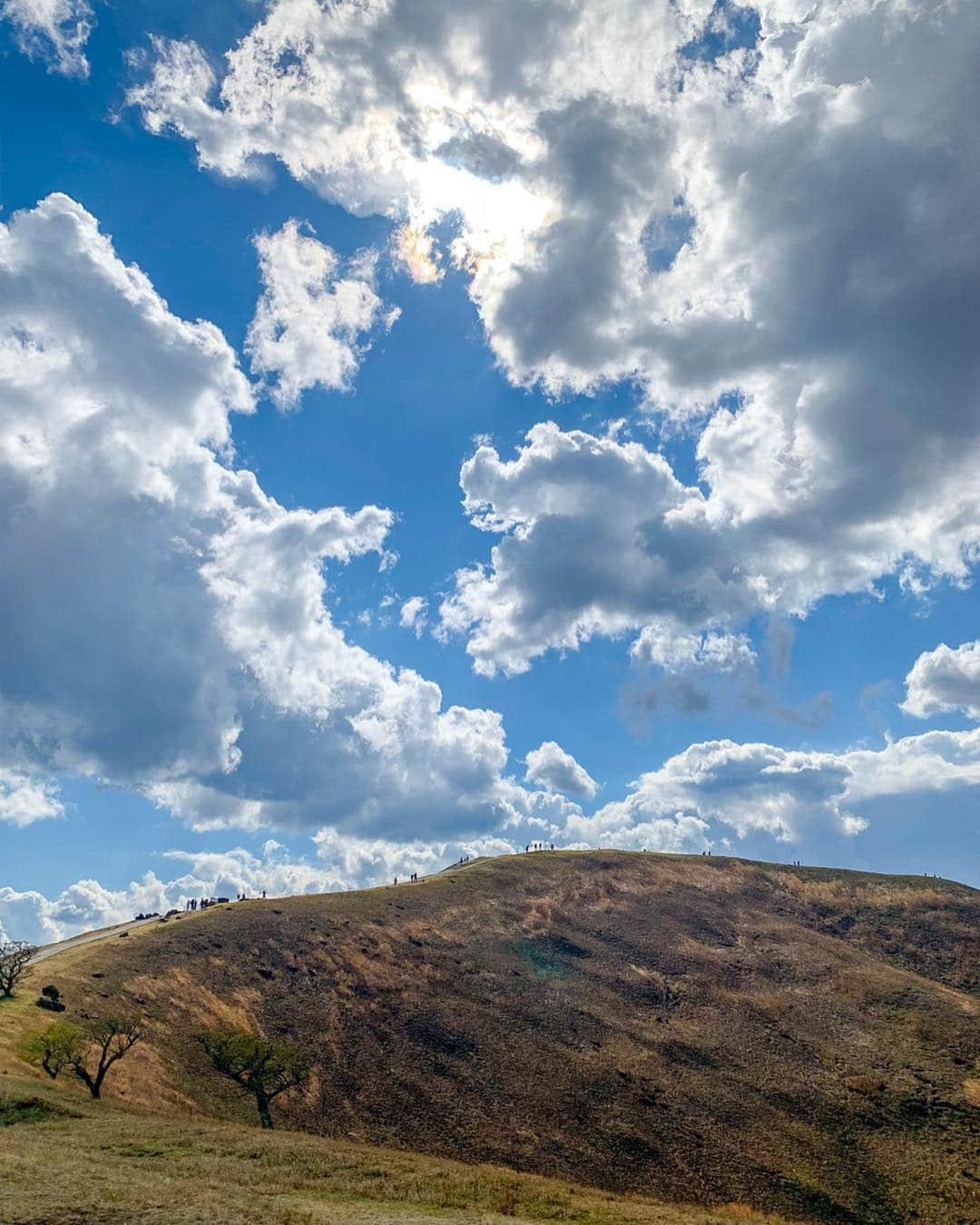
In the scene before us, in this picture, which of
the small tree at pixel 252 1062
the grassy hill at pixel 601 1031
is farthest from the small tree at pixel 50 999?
the small tree at pixel 252 1062

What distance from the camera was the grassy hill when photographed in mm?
51594

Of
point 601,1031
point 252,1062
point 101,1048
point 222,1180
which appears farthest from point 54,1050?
point 601,1031

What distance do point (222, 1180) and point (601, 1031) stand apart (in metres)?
52.1

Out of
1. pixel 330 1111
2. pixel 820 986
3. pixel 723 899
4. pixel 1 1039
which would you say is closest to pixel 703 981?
pixel 820 986

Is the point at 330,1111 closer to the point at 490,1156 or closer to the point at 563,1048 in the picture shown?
the point at 490,1156

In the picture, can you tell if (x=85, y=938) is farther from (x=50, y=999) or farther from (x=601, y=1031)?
(x=601, y=1031)

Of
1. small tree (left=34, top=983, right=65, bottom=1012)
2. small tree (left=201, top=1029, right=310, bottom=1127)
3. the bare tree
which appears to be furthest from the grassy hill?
small tree (left=201, top=1029, right=310, bottom=1127)

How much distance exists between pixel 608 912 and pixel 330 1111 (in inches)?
2357

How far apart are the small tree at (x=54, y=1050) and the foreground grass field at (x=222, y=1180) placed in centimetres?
294

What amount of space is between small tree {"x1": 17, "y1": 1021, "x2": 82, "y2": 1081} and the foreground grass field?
2938 mm

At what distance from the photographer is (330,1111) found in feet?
176

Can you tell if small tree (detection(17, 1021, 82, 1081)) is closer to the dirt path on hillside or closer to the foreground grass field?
the foreground grass field

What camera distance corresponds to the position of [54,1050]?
42781 mm

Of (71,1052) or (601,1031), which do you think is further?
(601,1031)
